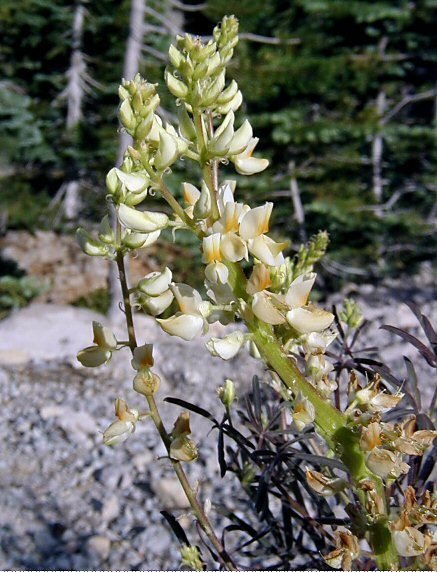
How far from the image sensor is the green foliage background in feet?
19.9

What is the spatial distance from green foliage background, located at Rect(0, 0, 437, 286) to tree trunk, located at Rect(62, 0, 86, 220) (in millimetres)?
107

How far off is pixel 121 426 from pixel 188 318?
201mm

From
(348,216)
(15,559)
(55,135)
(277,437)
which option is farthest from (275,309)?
(55,135)

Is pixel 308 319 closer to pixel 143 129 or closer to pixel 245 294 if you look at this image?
Result: pixel 245 294

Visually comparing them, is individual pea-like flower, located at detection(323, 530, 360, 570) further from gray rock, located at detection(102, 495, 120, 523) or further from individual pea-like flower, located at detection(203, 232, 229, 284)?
gray rock, located at detection(102, 495, 120, 523)

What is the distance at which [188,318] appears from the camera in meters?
0.63

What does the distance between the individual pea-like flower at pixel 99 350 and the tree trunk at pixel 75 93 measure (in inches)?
269

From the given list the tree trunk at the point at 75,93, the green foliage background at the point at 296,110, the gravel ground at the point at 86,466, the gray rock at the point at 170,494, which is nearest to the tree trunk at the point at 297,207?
the green foliage background at the point at 296,110

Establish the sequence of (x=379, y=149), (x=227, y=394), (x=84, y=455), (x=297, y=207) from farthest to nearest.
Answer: (x=379, y=149) → (x=297, y=207) → (x=84, y=455) → (x=227, y=394)

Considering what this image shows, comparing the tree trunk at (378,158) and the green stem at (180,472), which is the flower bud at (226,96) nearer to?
the green stem at (180,472)

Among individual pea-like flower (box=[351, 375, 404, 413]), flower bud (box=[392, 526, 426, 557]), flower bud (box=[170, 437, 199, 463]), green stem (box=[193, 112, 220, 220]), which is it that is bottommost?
flower bud (box=[170, 437, 199, 463])

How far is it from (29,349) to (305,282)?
13.9ft

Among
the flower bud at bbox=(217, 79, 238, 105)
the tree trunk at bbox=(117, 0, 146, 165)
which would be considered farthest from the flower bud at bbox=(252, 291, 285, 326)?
the tree trunk at bbox=(117, 0, 146, 165)

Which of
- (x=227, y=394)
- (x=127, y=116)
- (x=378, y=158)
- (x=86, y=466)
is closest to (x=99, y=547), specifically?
(x=86, y=466)
